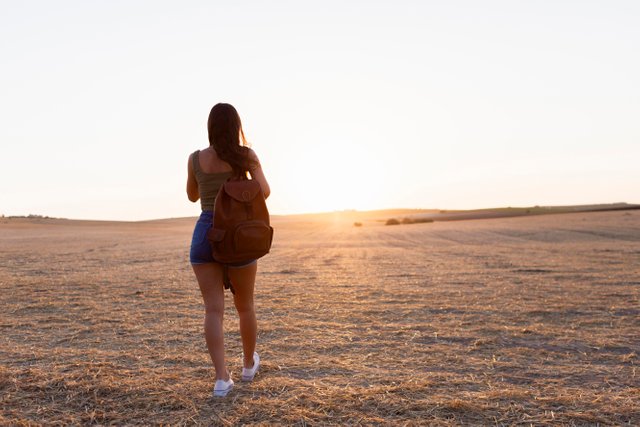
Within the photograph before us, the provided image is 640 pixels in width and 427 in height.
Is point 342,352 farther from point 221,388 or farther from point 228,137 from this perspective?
point 228,137

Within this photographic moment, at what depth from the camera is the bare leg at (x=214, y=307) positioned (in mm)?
4801

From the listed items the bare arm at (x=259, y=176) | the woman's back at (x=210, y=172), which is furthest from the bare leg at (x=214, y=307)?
the bare arm at (x=259, y=176)

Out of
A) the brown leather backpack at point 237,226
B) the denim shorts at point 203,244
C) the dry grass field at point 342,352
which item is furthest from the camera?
the denim shorts at point 203,244

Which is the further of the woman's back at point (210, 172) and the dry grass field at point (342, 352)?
the woman's back at point (210, 172)

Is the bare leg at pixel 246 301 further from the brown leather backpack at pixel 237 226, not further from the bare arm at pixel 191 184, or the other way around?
the bare arm at pixel 191 184

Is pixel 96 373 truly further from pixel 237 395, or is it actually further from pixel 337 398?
pixel 337 398

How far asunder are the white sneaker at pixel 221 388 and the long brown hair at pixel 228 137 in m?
1.74

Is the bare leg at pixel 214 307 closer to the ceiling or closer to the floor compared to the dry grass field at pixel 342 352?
closer to the ceiling

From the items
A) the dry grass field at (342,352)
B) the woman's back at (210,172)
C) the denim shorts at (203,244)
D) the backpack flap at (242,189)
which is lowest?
the dry grass field at (342,352)

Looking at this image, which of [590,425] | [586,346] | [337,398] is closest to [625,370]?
[586,346]

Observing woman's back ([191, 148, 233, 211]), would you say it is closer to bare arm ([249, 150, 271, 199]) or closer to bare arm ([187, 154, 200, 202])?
bare arm ([187, 154, 200, 202])

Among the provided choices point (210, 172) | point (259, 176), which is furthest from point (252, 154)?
point (210, 172)

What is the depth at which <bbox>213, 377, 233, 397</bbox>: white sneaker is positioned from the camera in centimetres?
473

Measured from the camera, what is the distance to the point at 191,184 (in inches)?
196
